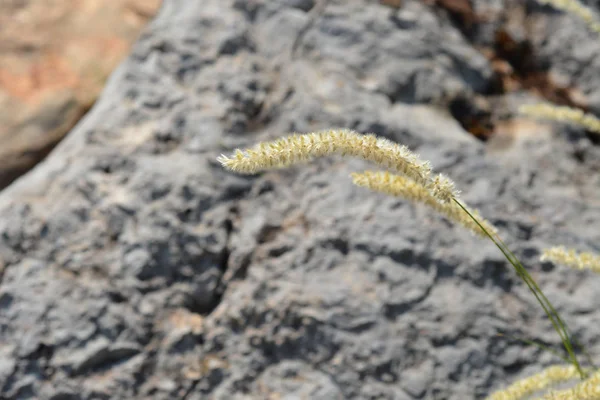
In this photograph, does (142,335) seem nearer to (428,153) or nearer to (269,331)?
(269,331)

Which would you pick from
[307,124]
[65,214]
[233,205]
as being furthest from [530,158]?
[65,214]

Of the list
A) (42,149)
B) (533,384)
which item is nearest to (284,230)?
(533,384)

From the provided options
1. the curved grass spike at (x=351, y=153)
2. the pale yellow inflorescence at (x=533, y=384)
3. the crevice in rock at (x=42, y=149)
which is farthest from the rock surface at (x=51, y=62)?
the pale yellow inflorescence at (x=533, y=384)

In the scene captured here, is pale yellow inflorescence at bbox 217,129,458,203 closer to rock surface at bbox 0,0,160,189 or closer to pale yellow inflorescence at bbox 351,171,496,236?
pale yellow inflorescence at bbox 351,171,496,236

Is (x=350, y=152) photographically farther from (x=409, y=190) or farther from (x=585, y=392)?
(x=585, y=392)

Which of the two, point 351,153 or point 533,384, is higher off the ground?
point 351,153

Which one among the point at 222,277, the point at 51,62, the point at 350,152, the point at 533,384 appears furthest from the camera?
the point at 51,62
